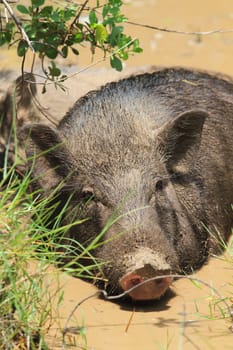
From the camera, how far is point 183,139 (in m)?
7.13

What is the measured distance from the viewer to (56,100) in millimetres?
9625

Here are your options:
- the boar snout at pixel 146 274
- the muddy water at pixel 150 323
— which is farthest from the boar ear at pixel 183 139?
the boar snout at pixel 146 274

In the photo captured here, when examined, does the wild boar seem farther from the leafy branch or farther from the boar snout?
the leafy branch

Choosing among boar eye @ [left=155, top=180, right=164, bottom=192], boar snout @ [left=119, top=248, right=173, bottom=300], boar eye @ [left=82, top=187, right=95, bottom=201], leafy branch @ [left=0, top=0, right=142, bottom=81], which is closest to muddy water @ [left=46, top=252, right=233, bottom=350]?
boar snout @ [left=119, top=248, right=173, bottom=300]

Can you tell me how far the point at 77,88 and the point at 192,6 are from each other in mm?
6037

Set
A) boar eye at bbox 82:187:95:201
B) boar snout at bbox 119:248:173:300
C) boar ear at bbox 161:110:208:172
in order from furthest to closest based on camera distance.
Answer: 1. boar ear at bbox 161:110:208:172
2. boar eye at bbox 82:187:95:201
3. boar snout at bbox 119:248:173:300

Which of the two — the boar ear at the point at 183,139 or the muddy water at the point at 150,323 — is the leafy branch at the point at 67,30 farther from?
the muddy water at the point at 150,323

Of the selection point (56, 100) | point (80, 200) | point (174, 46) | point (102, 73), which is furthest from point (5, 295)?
point (174, 46)

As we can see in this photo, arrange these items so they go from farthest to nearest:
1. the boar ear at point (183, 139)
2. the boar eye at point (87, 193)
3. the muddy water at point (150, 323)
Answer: the boar ear at point (183, 139) → the boar eye at point (87, 193) → the muddy water at point (150, 323)

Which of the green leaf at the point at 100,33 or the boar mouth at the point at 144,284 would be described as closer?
the boar mouth at the point at 144,284

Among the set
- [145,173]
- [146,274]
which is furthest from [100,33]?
[146,274]

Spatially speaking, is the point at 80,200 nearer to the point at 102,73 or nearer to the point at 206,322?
the point at 206,322

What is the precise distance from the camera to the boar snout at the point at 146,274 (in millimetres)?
5672

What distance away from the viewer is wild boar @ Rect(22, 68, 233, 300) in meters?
6.08
